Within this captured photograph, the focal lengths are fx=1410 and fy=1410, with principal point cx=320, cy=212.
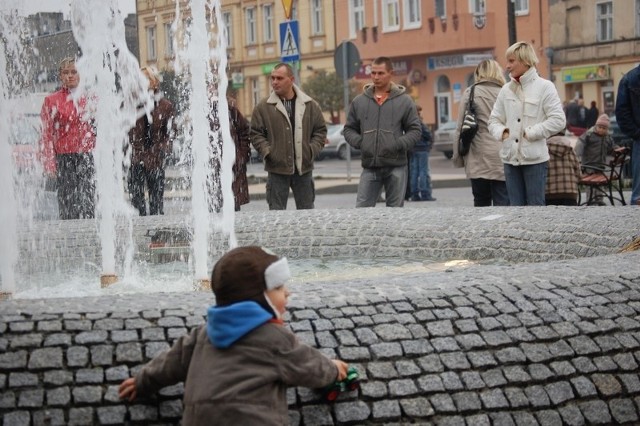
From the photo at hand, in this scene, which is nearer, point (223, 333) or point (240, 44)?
point (223, 333)

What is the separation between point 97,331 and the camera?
4793 millimetres

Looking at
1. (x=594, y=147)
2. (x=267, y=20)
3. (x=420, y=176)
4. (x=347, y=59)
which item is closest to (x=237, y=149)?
(x=594, y=147)

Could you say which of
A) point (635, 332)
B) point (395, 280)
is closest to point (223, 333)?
point (395, 280)

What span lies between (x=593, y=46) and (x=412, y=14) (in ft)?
33.1

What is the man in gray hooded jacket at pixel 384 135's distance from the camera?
40.2 feet

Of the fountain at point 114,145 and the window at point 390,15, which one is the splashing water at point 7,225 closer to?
the fountain at point 114,145

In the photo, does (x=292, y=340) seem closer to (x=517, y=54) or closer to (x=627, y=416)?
(x=627, y=416)

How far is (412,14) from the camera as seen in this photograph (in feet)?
200

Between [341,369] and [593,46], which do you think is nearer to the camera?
[341,369]

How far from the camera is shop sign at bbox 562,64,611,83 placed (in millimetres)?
51844

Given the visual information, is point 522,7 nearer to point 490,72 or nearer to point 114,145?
point 490,72

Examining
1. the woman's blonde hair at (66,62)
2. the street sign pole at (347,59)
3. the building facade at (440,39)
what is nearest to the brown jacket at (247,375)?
the woman's blonde hair at (66,62)

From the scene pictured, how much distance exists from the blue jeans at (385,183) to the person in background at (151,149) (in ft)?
5.70

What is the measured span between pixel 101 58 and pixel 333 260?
8.33 feet
